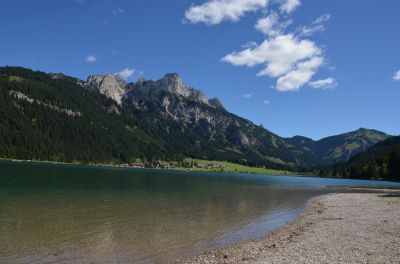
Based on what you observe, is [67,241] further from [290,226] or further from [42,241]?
[290,226]

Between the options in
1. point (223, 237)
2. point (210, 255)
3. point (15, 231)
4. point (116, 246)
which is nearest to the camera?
point (210, 255)

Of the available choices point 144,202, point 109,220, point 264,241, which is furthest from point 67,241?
point 144,202

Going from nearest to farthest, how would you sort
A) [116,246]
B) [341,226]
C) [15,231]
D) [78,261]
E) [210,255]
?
[78,261], [210,255], [116,246], [15,231], [341,226]

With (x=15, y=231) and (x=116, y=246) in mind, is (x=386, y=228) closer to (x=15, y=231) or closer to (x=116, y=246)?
(x=116, y=246)

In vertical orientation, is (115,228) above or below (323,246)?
below

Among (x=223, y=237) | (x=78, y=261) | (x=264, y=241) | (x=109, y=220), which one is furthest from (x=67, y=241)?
(x=264, y=241)

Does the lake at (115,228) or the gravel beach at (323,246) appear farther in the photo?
the lake at (115,228)

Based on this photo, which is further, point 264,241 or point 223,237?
point 223,237

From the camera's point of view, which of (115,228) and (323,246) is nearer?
(323,246)

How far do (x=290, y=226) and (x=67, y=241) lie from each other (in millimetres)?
25151

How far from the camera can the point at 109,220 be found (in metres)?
42.9

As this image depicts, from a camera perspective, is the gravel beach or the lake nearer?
the gravel beach

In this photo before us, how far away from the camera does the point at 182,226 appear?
41406mm

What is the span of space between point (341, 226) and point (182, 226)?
688 inches
